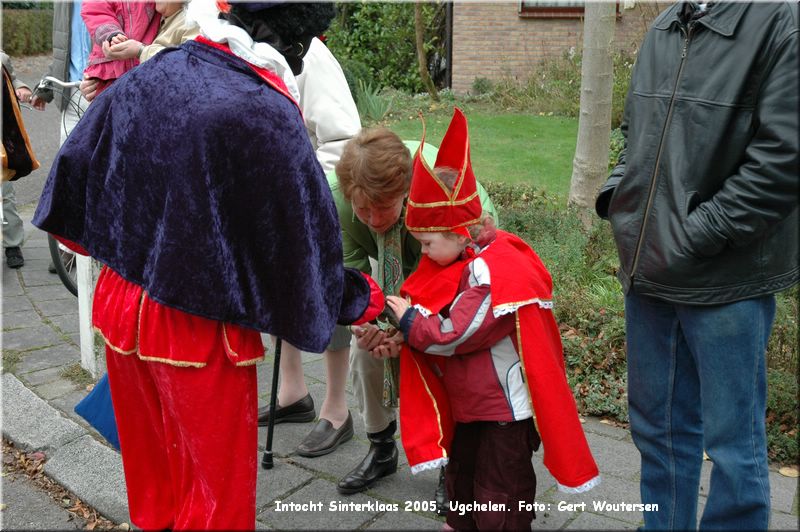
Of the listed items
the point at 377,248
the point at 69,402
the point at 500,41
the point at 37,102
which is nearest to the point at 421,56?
the point at 500,41

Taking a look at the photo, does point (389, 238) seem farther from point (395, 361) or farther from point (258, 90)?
point (258, 90)

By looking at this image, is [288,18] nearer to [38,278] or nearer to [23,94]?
[23,94]

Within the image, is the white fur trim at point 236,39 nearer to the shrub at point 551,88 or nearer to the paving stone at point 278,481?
the paving stone at point 278,481

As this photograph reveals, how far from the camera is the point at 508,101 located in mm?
14844

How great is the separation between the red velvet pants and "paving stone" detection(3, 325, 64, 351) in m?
2.86

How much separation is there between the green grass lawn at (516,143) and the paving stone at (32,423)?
209 inches

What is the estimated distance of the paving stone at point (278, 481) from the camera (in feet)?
11.6

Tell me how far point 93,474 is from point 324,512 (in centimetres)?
115

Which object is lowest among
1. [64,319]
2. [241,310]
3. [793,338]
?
[64,319]

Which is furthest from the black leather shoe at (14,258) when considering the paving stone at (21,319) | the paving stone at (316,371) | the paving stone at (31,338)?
the paving stone at (316,371)

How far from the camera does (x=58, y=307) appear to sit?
233 inches

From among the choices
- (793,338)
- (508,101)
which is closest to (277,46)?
(793,338)

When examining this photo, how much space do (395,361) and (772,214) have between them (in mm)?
1589

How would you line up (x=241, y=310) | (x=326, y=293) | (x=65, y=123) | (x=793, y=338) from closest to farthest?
(x=241, y=310)
(x=326, y=293)
(x=793, y=338)
(x=65, y=123)
